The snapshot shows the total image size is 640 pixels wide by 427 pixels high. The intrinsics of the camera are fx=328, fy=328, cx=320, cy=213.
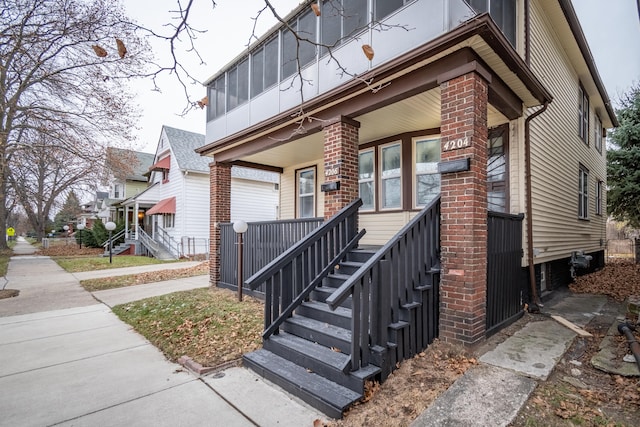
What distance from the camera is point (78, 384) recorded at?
3.39 metres

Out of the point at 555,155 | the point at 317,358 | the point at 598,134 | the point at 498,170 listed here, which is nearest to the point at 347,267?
the point at 317,358

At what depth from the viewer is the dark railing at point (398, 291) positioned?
10.0 ft

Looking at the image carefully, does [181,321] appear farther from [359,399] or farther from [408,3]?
[408,3]

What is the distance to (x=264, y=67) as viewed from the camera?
7.46 metres

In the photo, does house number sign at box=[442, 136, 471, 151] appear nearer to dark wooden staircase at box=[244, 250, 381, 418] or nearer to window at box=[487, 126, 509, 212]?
dark wooden staircase at box=[244, 250, 381, 418]

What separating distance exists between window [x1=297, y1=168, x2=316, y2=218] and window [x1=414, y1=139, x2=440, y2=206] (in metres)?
3.37

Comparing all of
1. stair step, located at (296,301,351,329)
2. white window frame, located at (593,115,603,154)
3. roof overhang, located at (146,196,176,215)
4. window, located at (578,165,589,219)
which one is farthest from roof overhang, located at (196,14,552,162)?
roof overhang, located at (146,196,176,215)

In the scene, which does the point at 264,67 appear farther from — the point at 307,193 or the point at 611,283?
the point at 611,283

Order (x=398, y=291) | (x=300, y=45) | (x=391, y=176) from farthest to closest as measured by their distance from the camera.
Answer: (x=391, y=176) → (x=300, y=45) → (x=398, y=291)

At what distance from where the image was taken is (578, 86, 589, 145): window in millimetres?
9250

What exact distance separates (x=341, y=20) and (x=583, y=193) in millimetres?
8621

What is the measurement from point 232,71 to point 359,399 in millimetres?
8226

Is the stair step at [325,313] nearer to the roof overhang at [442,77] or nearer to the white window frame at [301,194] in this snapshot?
the roof overhang at [442,77]

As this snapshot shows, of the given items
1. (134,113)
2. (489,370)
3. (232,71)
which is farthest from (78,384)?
(134,113)
